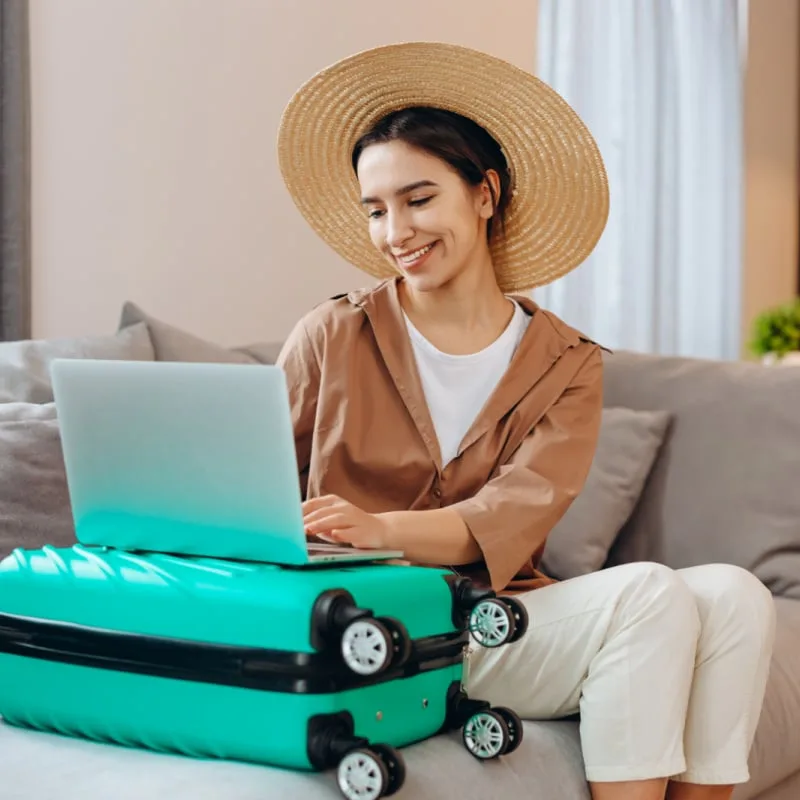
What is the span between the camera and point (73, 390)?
125 cm

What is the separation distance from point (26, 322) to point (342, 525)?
1245 millimetres

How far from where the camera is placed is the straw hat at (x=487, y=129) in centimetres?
174

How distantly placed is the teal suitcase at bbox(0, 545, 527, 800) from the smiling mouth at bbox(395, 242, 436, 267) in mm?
531

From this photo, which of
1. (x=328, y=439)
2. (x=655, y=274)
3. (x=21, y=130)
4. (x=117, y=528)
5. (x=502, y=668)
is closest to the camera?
(x=117, y=528)

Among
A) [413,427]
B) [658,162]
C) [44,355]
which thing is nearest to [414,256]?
[413,427]

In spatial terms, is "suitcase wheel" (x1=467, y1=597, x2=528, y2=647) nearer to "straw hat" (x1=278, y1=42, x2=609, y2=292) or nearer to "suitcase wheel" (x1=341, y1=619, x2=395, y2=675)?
"suitcase wheel" (x1=341, y1=619, x2=395, y2=675)

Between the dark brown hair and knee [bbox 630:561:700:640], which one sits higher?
the dark brown hair

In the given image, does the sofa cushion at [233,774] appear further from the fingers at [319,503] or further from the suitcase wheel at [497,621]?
the fingers at [319,503]

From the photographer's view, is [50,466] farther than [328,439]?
Yes

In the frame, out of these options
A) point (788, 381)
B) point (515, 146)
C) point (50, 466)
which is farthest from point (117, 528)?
point (788, 381)

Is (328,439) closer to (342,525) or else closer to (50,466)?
(342,525)

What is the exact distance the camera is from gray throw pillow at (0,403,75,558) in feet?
5.60

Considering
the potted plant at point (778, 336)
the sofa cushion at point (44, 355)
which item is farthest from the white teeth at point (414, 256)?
the potted plant at point (778, 336)

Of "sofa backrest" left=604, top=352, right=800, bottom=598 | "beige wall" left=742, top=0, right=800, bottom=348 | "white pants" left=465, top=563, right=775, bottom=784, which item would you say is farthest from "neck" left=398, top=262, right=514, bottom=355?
"beige wall" left=742, top=0, right=800, bottom=348
